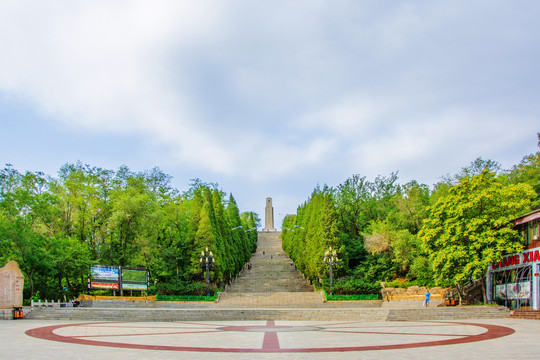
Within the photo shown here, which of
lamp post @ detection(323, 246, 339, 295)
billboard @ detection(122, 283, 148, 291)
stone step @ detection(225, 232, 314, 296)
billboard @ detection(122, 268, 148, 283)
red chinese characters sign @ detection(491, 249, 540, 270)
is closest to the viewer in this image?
red chinese characters sign @ detection(491, 249, 540, 270)

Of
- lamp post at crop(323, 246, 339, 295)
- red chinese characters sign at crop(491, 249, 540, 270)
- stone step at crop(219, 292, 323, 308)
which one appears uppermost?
red chinese characters sign at crop(491, 249, 540, 270)

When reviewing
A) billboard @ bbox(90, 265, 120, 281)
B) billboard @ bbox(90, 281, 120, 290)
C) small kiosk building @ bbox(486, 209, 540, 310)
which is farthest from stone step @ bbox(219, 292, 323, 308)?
small kiosk building @ bbox(486, 209, 540, 310)

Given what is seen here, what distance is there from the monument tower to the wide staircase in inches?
1877

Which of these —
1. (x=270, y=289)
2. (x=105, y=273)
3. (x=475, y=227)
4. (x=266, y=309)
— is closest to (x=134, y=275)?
(x=105, y=273)

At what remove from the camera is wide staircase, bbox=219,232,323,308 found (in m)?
31.4

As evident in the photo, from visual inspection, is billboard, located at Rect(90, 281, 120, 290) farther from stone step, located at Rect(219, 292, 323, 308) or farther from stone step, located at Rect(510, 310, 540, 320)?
stone step, located at Rect(510, 310, 540, 320)

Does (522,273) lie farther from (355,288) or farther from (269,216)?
(269,216)

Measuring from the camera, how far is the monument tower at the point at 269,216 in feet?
357

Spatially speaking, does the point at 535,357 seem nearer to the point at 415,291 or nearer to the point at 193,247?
the point at 415,291

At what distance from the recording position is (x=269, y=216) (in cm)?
11000

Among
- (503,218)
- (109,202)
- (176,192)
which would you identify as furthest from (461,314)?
(176,192)

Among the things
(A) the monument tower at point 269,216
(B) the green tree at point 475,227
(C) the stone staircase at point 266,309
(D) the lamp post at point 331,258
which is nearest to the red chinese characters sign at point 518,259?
(B) the green tree at point 475,227

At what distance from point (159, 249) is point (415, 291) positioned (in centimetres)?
2162

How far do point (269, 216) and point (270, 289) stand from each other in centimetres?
7097
